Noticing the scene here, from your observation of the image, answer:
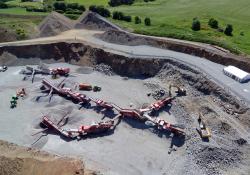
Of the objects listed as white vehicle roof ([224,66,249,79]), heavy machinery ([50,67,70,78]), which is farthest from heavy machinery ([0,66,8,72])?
white vehicle roof ([224,66,249,79])

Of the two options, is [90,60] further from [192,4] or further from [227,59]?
[192,4]

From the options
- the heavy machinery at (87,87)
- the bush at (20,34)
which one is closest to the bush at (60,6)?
the bush at (20,34)

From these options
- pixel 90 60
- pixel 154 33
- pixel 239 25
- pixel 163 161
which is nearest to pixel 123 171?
pixel 163 161

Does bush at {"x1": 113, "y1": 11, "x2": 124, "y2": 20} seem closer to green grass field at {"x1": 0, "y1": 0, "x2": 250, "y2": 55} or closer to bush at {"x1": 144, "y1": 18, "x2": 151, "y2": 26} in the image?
green grass field at {"x1": 0, "y1": 0, "x2": 250, "y2": 55}

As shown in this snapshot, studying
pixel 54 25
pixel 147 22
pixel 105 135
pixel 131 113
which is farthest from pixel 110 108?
pixel 147 22

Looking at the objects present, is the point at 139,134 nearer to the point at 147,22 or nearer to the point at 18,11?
the point at 147,22
